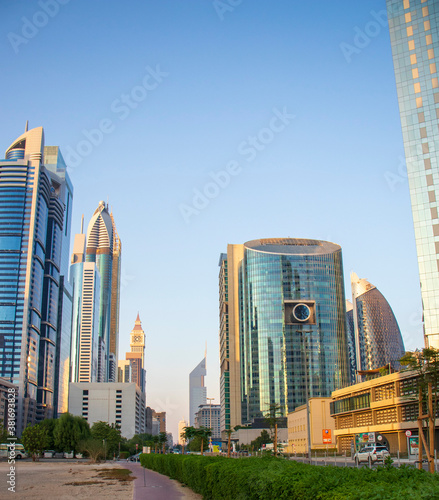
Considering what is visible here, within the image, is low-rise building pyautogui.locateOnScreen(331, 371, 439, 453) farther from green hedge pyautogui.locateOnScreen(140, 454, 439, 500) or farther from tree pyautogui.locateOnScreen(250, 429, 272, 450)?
tree pyautogui.locateOnScreen(250, 429, 272, 450)

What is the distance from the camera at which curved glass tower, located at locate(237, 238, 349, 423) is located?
189000 millimetres

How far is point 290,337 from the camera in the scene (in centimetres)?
19138

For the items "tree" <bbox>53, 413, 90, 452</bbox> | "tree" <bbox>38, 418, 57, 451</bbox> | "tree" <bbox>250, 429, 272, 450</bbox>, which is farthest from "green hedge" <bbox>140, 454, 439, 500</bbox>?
"tree" <bbox>250, 429, 272, 450</bbox>

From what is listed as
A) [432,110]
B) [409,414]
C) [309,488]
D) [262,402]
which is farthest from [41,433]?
[262,402]

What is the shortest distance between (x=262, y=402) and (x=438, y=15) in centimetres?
14933

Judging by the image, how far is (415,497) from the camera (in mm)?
7902

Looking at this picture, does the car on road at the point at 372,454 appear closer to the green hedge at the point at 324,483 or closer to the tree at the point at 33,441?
the green hedge at the point at 324,483

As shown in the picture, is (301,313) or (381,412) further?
(301,313)

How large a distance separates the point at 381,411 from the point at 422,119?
4201 cm

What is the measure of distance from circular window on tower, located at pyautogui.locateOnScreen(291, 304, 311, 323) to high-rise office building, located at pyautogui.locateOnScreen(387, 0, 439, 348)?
119506mm

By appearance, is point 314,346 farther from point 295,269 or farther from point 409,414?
point 409,414

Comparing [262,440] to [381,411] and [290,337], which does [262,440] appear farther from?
[381,411]

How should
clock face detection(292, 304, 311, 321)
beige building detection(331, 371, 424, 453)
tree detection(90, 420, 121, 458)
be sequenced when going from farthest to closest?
1. clock face detection(292, 304, 311, 321)
2. tree detection(90, 420, 121, 458)
3. beige building detection(331, 371, 424, 453)

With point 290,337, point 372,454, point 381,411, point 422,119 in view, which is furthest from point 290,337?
point 372,454
